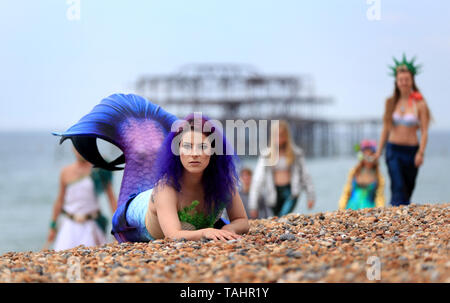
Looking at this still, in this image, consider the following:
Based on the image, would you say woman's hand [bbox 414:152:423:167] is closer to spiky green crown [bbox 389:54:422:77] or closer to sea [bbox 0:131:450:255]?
spiky green crown [bbox 389:54:422:77]

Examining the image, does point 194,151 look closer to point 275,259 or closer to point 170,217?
point 170,217

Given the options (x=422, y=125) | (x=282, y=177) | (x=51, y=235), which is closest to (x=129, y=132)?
(x=51, y=235)

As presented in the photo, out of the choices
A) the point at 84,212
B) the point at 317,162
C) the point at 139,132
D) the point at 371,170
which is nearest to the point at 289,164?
the point at 371,170

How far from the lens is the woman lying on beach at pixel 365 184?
8.45 metres

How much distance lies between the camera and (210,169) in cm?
427

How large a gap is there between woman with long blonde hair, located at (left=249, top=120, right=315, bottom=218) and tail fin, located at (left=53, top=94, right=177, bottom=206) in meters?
3.00

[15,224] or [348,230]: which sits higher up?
[348,230]

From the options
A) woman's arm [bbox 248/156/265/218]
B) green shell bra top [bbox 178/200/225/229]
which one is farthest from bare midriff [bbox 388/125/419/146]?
green shell bra top [bbox 178/200/225/229]

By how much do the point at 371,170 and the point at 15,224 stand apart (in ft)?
75.3

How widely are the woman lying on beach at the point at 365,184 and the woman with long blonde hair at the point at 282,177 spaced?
26.3 inches

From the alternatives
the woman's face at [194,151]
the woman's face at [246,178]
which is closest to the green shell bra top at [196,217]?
the woman's face at [194,151]

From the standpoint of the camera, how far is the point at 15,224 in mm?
28469

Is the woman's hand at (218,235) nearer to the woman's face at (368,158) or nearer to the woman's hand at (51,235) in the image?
the woman's hand at (51,235)

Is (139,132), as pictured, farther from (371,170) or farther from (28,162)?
(28,162)
